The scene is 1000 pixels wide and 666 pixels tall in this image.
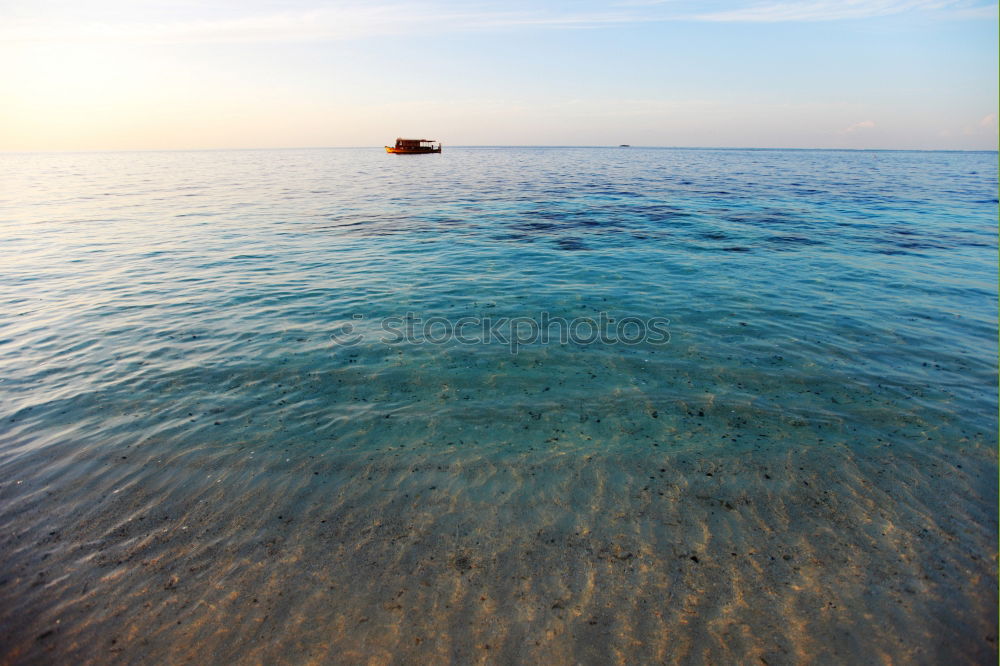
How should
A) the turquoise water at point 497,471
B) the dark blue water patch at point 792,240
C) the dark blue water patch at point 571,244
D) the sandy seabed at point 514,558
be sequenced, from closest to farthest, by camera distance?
the sandy seabed at point 514,558
the turquoise water at point 497,471
the dark blue water patch at point 571,244
the dark blue water patch at point 792,240

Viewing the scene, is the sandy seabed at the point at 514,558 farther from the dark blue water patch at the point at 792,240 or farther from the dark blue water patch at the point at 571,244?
the dark blue water patch at the point at 792,240

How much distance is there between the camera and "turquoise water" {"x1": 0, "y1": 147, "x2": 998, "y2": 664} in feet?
14.5

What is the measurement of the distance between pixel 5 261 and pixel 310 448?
66.2 ft

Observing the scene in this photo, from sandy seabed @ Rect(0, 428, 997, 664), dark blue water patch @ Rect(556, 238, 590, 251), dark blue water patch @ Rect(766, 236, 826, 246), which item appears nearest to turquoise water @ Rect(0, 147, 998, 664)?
sandy seabed @ Rect(0, 428, 997, 664)

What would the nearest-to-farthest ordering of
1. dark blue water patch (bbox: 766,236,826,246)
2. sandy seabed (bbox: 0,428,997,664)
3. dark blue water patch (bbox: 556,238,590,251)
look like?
sandy seabed (bbox: 0,428,997,664) < dark blue water patch (bbox: 556,238,590,251) < dark blue water patch (bbox: 766,236,826,246)

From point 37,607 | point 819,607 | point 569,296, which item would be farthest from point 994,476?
point 37,607

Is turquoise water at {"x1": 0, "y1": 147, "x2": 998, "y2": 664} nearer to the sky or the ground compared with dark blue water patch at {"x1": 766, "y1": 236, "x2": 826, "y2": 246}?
nearer to the ground

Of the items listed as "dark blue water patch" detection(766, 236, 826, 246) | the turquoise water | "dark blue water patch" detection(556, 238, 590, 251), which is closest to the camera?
the turquoise water

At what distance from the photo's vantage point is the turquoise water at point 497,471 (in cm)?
443

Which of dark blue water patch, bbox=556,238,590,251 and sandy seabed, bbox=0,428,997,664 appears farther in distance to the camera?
dark blue water patch, bbox=556,238,590,251

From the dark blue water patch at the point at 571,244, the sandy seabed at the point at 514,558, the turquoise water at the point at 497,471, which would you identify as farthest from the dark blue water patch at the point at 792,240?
the sandy seabed at the point at 514,558

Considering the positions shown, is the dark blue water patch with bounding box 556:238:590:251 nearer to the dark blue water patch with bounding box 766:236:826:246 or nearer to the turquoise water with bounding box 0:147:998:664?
the turquoise water with bounding box 0:147:998:664

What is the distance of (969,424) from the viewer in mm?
7383

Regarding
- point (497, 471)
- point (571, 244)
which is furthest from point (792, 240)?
point (497, 471)
